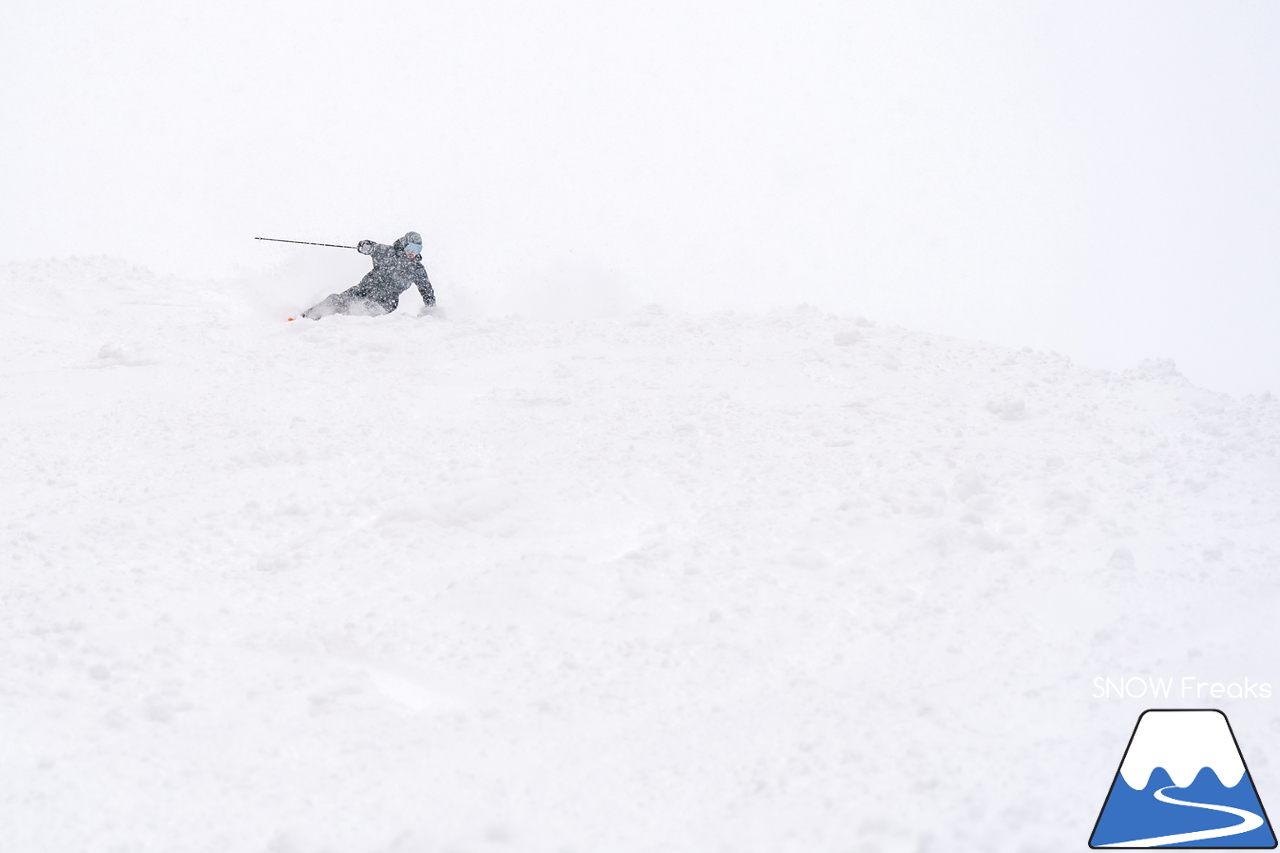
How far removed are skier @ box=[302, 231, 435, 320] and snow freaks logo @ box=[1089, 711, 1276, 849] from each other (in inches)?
360

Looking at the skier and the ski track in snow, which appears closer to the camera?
the ski track in snow

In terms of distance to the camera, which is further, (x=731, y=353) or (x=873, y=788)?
(x=731, y=353)

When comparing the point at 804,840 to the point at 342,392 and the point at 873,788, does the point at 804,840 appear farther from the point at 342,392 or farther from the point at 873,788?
the point at 342,392

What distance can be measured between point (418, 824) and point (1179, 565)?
12.6ft

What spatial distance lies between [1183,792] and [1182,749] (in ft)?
0.55

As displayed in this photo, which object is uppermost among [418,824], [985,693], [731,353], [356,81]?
[356,81]

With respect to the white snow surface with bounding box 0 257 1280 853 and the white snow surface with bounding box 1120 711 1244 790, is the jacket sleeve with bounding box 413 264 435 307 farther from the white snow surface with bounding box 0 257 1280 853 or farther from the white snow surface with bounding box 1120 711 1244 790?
the white snow surface with bounding box 1120 711 1244 790

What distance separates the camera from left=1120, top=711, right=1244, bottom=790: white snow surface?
3283mm

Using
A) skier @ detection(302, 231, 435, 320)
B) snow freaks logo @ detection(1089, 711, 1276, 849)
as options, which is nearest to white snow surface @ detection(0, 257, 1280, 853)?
snow freaks logo @ detection(1089, 711, 1276, 849)

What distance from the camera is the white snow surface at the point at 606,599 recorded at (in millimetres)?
3252

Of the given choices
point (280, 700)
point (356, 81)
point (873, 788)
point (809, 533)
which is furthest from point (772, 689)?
point (356, 81)

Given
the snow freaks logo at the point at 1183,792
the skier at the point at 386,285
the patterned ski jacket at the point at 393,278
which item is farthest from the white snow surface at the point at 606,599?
the patterned ski jacket at the point at 393,278

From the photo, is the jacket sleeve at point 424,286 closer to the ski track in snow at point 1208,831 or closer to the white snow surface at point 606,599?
the white snow surface at point 606,599

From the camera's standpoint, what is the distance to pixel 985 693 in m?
3.75
